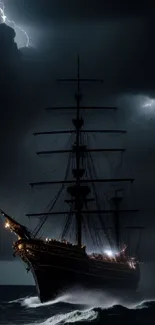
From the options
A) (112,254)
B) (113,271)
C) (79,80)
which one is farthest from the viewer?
(112,254)

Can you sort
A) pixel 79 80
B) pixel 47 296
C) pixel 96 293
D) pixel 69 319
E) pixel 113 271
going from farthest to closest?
pixel 79 80, pixel 113 271, pixel 96 293, pixel 47 296, pixel 69 319

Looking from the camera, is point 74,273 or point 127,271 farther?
point 127,271

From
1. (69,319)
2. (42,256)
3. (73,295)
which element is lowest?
(69,319)

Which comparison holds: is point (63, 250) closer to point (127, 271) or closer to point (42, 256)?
point (42, 256)

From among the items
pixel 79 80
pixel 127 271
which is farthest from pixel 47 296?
pixel 79 80

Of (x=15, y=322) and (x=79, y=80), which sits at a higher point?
(x=79, y=80)

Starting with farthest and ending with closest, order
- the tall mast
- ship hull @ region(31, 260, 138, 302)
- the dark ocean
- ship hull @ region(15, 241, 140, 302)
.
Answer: the tall mast → ship hull @ region(15, 241, 140, 302) → ship hull @ region(31, 260, 138, 302) → the dark ocean

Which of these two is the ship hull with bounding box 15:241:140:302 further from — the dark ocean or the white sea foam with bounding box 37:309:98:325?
the white sea foam with bounding box 37:309:98:325

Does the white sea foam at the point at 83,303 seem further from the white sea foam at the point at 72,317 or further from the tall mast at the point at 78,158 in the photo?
the tall mast at the point at 78,158

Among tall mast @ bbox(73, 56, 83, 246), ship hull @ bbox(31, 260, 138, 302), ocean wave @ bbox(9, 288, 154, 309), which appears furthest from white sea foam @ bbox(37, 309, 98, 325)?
tall mast @ bbox(73, 56, 83, 246)

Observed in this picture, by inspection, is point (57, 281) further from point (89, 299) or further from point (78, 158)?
point (78, 158)

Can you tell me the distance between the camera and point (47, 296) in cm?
6091

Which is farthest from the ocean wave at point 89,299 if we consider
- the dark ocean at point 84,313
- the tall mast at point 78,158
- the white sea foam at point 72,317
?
the tall mast at point 78,158

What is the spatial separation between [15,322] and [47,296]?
5.87 m
